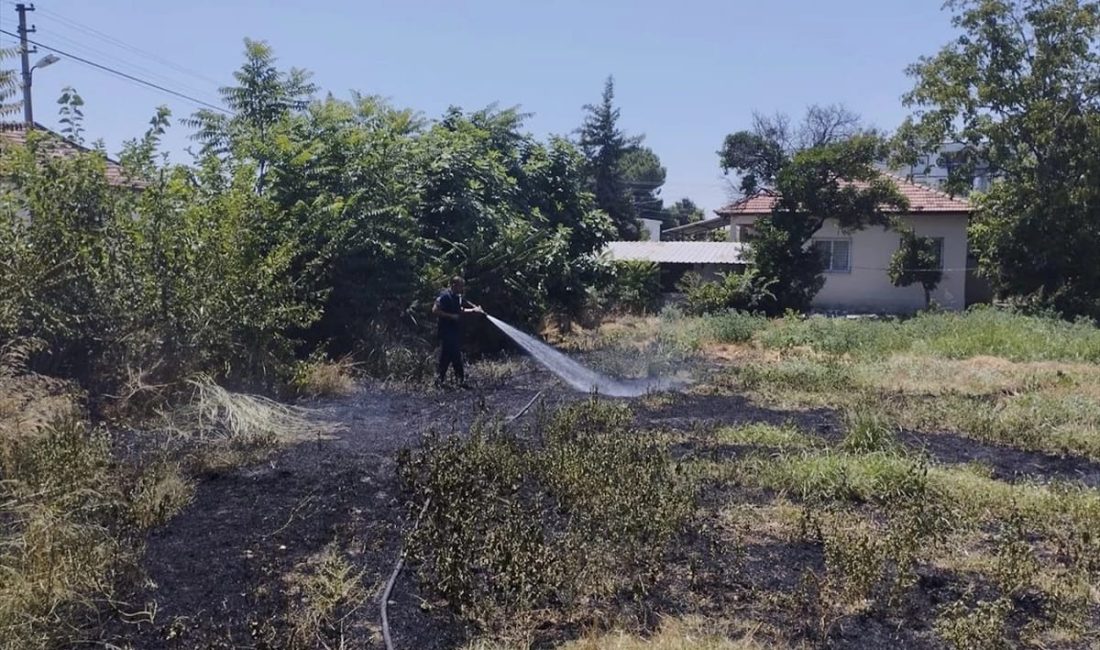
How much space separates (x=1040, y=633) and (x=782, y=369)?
9547 millimetres

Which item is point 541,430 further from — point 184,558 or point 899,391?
point 899,391

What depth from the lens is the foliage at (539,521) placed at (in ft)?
15.6

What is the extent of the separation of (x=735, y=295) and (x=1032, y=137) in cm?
834

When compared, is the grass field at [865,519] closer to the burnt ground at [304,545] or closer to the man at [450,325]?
the burnt ground at [304,545]

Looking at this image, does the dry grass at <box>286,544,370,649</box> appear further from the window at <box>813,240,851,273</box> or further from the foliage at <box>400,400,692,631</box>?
the window at <box>813,240,851,273</box>

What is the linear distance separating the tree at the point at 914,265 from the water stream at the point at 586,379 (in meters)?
15.0

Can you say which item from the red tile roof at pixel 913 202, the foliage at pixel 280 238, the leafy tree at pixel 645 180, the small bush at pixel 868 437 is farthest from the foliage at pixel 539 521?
the leafy tree at pixel 645 180

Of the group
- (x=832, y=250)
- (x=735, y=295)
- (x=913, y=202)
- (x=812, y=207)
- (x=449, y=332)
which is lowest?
(x=449, y=332)

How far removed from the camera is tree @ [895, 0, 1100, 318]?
75.9 ft

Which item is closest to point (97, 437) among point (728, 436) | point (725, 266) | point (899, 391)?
point (728, 436)

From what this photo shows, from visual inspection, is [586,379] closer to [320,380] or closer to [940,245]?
[320,380]

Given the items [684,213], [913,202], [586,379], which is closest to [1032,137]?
[913,202]

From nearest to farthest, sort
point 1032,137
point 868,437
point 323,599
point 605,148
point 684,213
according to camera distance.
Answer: point 323,599
point 868,437
point 1032,137
point 605,148
point 684,213

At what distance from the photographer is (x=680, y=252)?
106 ft
